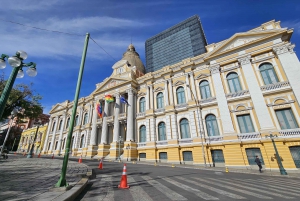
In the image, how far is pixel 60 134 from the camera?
1371 inches

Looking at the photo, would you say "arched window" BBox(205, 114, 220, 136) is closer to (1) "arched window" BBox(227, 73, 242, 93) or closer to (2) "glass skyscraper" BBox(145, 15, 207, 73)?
(1) "arched window" BBox(227, 73, 242, 93)

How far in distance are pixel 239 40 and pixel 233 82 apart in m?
5.37

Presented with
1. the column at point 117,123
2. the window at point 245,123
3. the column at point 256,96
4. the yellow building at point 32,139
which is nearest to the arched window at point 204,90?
the column at point 256,96

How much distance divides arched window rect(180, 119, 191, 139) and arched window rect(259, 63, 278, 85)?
1006 centimetres

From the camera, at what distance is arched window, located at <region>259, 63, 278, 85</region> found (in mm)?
15273

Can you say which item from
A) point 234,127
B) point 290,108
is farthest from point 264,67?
point 234,127

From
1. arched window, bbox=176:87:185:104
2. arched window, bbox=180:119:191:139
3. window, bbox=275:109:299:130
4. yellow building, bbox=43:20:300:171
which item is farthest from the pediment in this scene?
arched window, bbox=180:119:191:139

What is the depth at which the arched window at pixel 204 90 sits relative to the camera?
747 inches

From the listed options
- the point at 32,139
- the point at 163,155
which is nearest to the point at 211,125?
the point at 163,155

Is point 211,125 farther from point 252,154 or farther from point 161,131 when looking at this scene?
point 161,131

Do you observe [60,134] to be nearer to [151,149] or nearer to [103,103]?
[103,103]

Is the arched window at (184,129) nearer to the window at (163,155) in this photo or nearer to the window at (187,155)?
the window at (187,155)

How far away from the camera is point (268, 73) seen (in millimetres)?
15680

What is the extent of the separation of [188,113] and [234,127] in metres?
5.62
